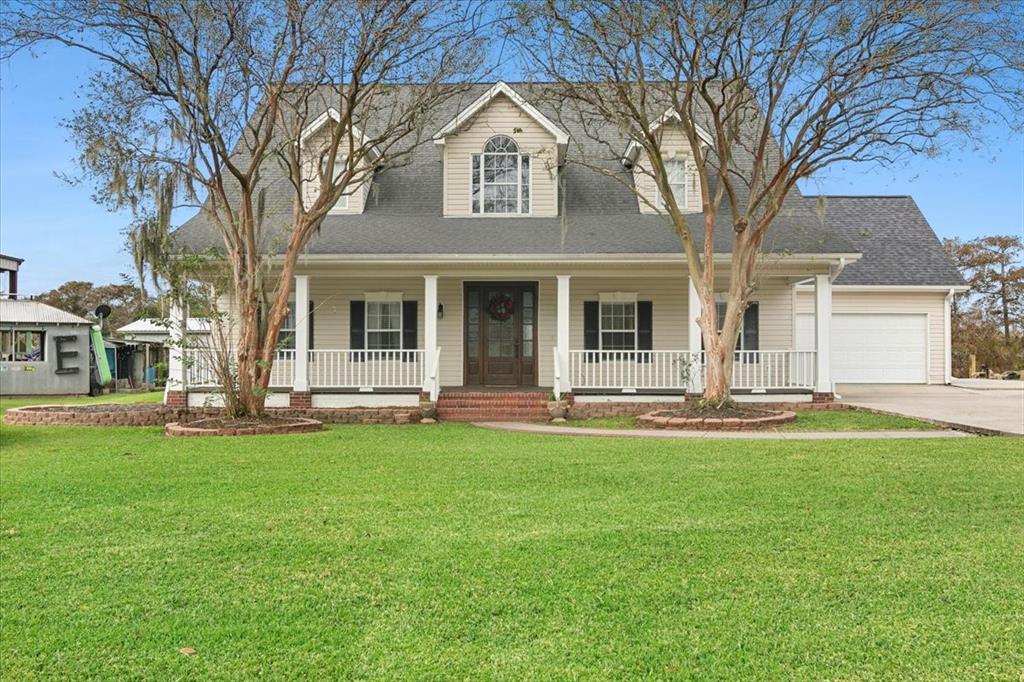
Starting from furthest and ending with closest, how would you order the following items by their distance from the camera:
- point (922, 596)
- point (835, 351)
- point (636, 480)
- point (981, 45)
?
point (835, 351)
point (981, 45)
point (636, 480)
point (922, 596)

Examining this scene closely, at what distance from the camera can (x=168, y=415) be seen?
13.9 m

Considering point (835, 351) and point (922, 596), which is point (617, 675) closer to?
point (922, 596)

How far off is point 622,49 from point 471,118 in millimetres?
4632

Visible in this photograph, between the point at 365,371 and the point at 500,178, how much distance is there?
5.00m

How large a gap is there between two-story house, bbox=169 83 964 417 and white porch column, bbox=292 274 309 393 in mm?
29

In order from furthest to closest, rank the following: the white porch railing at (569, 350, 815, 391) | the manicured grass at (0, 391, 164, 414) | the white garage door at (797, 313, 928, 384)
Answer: the white garage door at (797, 313, 928, 384)
the manicured grass at (0, 391, 164, 414)
the white porch railing at (569, 350, 815, 391)

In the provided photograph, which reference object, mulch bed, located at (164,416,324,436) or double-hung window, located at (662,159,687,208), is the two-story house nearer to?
double-hung window, located at (662,159,687,208)

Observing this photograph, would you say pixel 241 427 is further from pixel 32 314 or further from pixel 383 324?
pixel 32 314

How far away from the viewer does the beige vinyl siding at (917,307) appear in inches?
814

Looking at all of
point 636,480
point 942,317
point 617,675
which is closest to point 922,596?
point 617,675

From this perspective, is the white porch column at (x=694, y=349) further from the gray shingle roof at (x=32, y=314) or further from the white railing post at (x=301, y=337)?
the gray shingle roof at (x=32, y=314)

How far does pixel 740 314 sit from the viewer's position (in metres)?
12.9

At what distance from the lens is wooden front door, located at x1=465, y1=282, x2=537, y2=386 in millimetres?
16156

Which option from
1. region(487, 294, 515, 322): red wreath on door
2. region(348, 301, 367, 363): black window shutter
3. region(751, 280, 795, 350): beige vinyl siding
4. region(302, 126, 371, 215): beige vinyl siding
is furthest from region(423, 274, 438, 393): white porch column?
region(751, 280, 795, 350): beige vinyl siding
